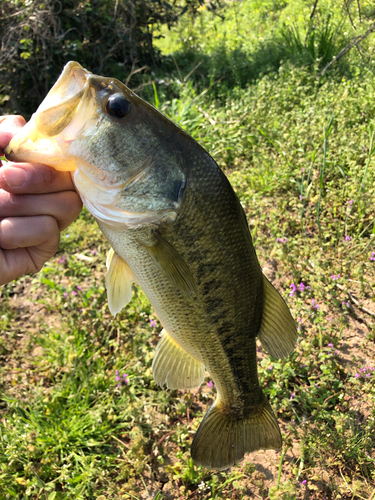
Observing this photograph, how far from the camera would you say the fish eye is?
135cm

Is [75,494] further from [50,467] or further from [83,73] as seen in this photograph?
[83,73]

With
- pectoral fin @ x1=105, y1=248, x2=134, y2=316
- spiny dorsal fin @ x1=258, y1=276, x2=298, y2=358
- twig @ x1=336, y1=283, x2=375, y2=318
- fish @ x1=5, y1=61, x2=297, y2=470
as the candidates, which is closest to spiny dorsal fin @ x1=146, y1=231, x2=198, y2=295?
fish @ x1=5, y1=61, x2=297, y2=470

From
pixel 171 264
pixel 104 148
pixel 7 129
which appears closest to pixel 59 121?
pixel 104 148

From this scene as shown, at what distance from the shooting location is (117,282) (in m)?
1.64

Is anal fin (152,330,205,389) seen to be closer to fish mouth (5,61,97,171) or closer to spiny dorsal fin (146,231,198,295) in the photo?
spiny dorsal fin (146,231,198,295)

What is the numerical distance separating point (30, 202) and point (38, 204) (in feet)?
0.10

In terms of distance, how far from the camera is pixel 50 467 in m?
2.25

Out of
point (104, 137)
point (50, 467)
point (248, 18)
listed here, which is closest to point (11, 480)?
point (50, 467)

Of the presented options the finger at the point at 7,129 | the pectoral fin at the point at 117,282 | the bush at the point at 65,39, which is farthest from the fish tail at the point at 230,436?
the bush at the point at 65,39

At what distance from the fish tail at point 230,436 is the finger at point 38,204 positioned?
108 cm

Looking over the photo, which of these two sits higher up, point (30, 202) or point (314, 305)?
point (30, 202)

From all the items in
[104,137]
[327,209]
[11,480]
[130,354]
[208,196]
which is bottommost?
[11,480]

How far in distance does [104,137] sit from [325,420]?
198 centimetres

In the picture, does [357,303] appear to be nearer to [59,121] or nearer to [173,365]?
[173,365]
